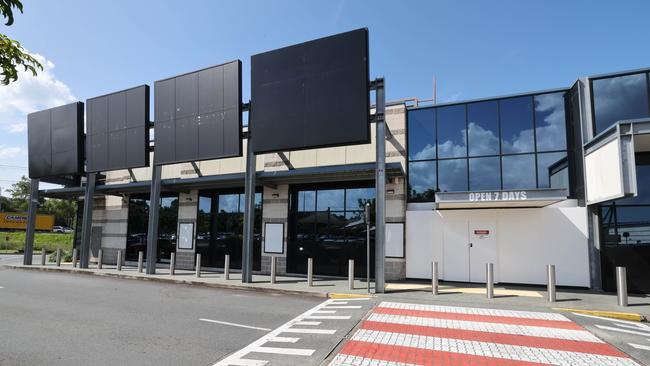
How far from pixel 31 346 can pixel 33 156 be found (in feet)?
67.8

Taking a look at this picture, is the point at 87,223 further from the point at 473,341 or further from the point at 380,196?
the point at 473,341

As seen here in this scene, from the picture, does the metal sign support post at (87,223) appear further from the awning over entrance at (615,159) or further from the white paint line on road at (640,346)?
the awning over entrance at (615,159)

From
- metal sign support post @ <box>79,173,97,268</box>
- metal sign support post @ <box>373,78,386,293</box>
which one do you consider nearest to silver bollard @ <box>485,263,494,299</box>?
metal sign support post @ <box>373,78,386,293</box>

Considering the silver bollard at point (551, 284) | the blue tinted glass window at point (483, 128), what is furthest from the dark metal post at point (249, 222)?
the silver bollard at point (551, 284)

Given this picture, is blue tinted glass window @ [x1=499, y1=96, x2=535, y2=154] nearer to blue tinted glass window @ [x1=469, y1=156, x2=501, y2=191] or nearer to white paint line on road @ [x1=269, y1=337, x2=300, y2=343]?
blue tinted glass window @ [x1=469, y1=156, x2=501, y2=191]

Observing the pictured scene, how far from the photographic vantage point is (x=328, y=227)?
56.4 feet

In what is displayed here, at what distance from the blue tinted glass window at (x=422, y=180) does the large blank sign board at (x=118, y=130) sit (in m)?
12.5

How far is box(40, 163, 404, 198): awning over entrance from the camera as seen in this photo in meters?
15.0

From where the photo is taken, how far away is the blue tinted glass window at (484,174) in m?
15.2

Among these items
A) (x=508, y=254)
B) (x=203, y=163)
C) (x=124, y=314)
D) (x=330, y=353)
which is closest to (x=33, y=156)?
(x=203, y=163)

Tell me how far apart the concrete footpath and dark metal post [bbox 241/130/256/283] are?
1.55 ft

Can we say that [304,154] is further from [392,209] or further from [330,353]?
[330,353]

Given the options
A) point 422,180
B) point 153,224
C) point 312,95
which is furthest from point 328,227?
point 153,224

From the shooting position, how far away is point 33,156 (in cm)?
2248
